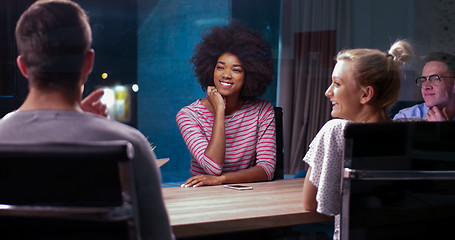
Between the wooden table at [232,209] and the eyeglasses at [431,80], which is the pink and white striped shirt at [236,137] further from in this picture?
the eyeglasses at [431,80]

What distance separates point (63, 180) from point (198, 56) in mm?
1517

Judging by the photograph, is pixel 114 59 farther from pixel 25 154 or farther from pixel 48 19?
pixel 25 154

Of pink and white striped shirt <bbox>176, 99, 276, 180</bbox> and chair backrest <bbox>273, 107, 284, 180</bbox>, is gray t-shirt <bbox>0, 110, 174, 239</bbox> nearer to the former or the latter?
pink and white striped shirt <bbox>176, 99, 276, 180</bbox>

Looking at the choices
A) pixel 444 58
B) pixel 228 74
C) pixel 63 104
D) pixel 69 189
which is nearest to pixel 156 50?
pixel 228 74

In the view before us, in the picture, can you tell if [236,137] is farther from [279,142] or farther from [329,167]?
[329,167]

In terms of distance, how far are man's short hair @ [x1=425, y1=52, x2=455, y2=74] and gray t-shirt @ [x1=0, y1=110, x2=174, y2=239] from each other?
62.0 inches

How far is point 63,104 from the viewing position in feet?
3.15

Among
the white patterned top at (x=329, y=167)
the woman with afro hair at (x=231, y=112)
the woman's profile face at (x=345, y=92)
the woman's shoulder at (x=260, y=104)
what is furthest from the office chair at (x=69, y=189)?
the woman's shoulder at (x=260, y=104)

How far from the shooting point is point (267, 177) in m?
2.17

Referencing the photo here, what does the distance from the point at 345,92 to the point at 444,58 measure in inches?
35.3

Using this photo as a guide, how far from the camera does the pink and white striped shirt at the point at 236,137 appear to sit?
2.13 m

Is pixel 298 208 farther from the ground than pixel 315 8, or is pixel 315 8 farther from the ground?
pixel 315 8

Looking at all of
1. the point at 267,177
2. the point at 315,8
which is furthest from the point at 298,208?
the point at 315,8

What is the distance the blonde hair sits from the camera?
60.7 inches
